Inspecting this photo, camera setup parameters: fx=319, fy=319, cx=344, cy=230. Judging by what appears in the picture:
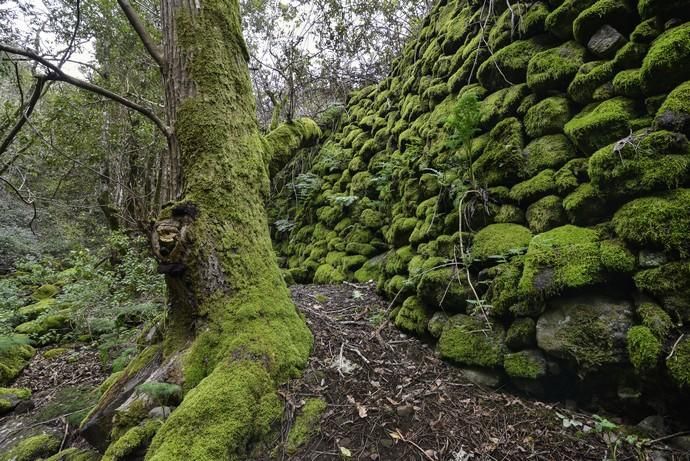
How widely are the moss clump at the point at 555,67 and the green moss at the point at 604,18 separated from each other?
114 millimetres

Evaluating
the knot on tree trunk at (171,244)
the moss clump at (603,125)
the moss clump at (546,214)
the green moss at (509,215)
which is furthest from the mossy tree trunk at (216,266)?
the moss clump at (603,125)

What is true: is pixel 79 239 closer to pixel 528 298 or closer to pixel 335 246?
pixel 335 246

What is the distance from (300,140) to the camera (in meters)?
4.82

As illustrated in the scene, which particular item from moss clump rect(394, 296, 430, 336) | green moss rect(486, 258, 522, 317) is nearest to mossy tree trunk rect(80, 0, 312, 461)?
moss clump rect(394, 296, 430, 336)

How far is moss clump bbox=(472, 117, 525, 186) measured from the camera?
2.90 metres

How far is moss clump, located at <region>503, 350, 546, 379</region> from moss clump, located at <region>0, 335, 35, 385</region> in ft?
19.4

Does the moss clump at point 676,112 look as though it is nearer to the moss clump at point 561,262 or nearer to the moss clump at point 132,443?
the moss clump at point 561,262

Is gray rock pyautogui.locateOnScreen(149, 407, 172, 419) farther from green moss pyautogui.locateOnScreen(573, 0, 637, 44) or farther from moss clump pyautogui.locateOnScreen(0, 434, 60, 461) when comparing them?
green moss pyautogui.locateOnScreen(573, 0, 637, 44)

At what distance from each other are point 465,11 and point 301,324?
4644mm

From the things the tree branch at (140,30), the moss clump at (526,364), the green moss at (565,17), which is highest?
the tree branch at (140,30)

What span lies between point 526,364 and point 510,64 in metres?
2.83

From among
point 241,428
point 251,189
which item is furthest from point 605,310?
point 251,189

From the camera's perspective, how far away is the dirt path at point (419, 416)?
6.00ft

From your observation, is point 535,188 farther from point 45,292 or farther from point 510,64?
point 45,292
